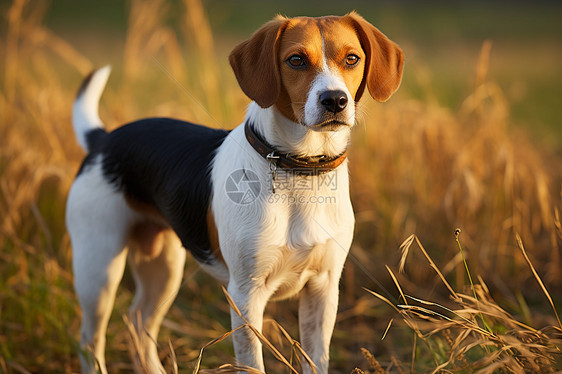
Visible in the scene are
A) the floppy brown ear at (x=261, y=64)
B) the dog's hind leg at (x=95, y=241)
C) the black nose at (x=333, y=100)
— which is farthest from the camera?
the dog's hind leg at (x=95, y=241)

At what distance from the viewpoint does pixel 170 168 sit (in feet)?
9.84

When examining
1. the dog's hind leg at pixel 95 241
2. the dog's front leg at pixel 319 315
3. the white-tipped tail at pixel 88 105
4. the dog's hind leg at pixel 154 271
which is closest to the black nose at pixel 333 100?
the dog's front leg at pixel 319 315

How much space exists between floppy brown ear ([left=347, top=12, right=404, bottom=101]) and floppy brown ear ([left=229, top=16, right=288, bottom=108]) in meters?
0.35

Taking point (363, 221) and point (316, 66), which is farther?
point (363, 221)

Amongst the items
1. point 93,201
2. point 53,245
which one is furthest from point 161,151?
point 53,245

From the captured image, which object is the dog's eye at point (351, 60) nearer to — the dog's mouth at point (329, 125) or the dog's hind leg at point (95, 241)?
the dog's mouth at point (329, 125)

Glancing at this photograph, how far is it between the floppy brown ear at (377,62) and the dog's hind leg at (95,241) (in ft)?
4.86

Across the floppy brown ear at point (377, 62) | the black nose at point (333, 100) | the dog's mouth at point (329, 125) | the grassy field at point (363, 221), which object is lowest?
the grassy field at point (363, 221)

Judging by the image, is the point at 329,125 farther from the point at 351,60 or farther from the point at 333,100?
the point at 351,60

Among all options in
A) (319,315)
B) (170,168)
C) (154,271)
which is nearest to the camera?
(319,315)

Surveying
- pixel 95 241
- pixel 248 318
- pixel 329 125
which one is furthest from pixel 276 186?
pixel 95 241

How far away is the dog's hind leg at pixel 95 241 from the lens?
9.91ft

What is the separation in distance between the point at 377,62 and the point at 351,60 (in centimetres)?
14

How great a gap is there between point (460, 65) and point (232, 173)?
550 inches
